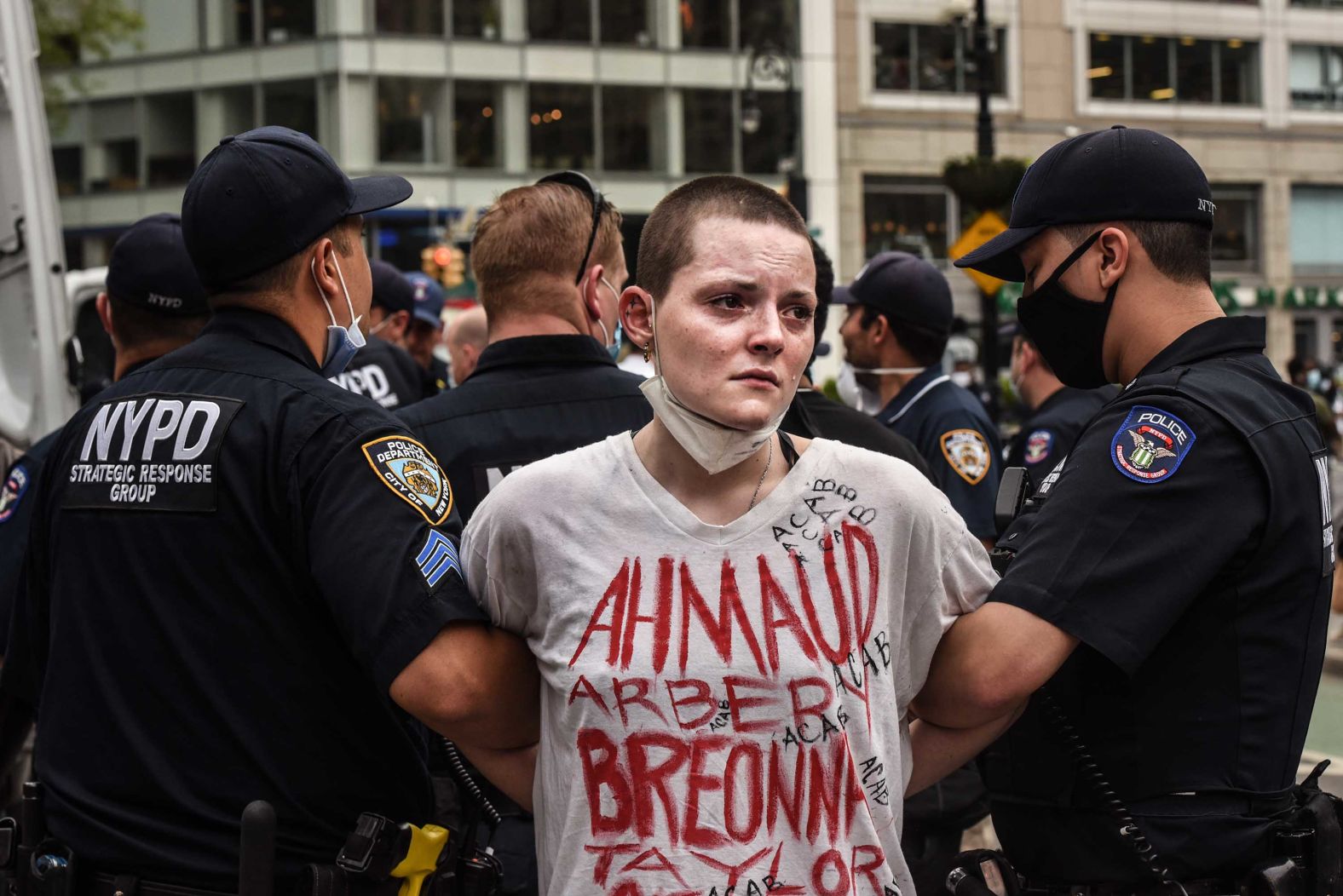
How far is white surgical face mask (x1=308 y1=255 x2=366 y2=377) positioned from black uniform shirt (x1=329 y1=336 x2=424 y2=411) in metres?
3.80

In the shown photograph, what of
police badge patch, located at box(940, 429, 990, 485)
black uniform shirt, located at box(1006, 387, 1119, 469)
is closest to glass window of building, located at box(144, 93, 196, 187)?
black uniform shirt, located at box(1006, 387, 1119, 469)

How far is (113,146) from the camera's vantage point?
36.8 meters

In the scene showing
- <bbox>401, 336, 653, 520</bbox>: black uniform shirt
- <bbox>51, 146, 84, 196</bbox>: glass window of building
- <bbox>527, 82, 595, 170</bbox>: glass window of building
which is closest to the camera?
<bbox>401, 336, 653, 520</bbox>: black uniform shirt

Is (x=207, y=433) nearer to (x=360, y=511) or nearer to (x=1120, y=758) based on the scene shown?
(x=360, y=511)

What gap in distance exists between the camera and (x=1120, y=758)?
2.67 meters

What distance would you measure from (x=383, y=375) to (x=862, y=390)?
7.55 ft

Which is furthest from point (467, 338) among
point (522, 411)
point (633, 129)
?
point (633, 129)

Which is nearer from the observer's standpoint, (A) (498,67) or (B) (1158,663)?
(B) (1158,663)

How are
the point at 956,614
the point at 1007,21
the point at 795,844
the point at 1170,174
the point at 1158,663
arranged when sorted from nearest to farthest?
1. the point at 795,844
2. the point at 956,614
3. the point at 1158,663
4. the point at 1170,174
5. the point at 1007,21

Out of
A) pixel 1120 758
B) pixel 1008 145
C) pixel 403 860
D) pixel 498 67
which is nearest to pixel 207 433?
pixel 403 860

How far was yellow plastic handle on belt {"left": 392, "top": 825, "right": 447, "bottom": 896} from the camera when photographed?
8.76 ft

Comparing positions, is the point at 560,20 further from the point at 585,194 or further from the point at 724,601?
the point at 724,601

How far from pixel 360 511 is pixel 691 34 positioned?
36.5 meters

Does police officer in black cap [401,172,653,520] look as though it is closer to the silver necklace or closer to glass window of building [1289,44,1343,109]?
the silver necklace
